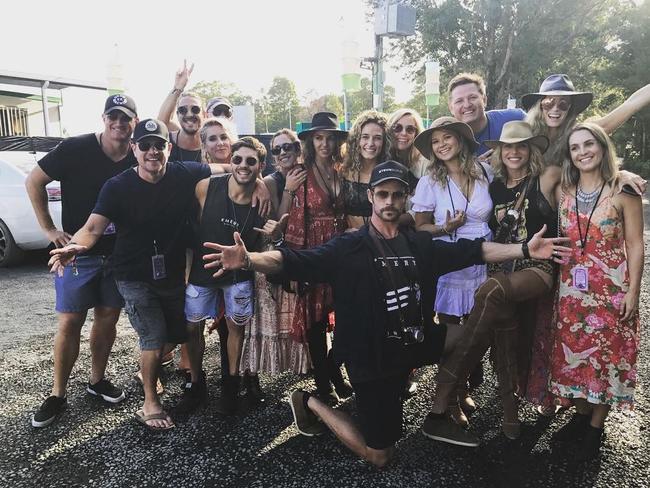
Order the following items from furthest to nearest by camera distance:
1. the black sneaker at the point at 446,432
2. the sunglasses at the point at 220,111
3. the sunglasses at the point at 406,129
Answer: the sunglasses at the point at 220,111 → the sunglasses at the point at 406,129 → the black sneaker at the point at 446,432

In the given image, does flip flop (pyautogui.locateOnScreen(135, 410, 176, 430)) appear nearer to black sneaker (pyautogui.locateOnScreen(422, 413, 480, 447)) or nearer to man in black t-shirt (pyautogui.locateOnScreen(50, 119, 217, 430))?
man in black t-shirt (pyautogui.locateOnScreen(50, 119, 217, 430))

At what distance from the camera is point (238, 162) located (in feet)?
10.7

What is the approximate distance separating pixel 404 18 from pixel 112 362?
9.31 metres

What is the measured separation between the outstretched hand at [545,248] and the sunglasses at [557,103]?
1.02m

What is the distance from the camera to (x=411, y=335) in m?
2.70

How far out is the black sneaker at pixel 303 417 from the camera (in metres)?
3.06

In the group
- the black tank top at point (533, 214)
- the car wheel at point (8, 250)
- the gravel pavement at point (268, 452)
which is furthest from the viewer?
the car wheel at point (8, 250)

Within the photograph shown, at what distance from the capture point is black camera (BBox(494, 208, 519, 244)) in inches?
121

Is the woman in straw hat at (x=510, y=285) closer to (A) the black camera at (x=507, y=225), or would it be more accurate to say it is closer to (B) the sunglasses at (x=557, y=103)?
(A) the black camera at (x=507, y=225)

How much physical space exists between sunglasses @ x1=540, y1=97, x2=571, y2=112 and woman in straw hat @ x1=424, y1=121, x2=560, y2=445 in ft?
1.12

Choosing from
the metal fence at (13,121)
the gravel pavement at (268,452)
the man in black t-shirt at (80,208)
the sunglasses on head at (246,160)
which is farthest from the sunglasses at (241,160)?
the metal fence at (13,121)

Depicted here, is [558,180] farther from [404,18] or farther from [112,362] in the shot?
[404,18]

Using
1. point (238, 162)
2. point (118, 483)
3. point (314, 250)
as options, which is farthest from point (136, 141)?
point (118, 483)

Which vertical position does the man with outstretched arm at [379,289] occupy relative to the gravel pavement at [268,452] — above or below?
above
